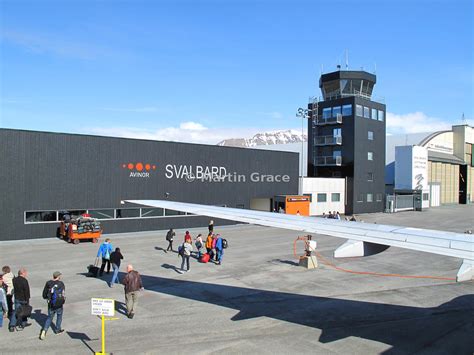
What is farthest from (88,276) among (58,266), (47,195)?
(47,195)

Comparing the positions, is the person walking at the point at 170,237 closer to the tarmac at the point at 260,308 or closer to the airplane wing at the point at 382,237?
the tarmac at the point at 260,308

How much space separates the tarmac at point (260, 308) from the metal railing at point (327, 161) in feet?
98.3

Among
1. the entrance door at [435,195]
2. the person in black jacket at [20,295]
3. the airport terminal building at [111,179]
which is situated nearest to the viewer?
the person in black jacket at [20,295]

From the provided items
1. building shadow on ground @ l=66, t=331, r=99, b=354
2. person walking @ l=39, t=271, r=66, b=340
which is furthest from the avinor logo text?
building shadow on ground @ l=66, t=331, r=99, b=354

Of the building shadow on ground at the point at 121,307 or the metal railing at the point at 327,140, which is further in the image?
the metal railing at the point at 327,140

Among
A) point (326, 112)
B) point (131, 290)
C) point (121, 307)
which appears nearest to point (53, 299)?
point (131, 290)

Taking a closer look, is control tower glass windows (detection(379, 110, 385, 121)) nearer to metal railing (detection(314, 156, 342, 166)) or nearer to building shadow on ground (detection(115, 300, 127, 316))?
metal railing (detection(314, 156, 342, 166))

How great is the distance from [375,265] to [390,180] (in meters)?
50.7

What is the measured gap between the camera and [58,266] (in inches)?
738

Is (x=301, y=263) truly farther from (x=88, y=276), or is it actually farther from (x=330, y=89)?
(x=330, y=89)

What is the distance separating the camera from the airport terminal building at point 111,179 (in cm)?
2600

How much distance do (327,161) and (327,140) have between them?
2.80 m
